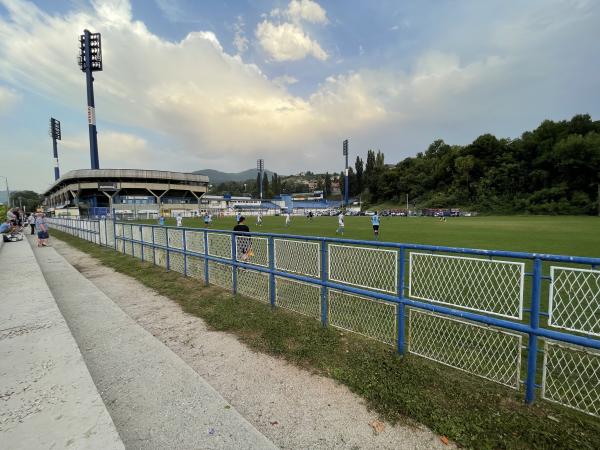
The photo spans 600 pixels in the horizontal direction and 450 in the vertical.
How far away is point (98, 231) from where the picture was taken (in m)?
16.4

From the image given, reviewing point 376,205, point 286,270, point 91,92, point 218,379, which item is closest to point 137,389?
point 218,379

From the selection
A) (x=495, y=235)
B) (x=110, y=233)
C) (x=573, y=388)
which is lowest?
(x=495, y=235)

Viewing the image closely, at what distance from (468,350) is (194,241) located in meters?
6.55

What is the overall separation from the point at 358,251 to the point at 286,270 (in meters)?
1.58

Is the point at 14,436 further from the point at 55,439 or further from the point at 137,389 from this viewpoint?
the point at 137,389

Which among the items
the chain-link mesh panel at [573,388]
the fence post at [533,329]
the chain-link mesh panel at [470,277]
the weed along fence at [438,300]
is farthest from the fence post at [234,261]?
the chain-link mesh panel at [573,388]

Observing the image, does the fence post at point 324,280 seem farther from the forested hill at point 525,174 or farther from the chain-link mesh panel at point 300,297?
A: the forested hill at point 525,174

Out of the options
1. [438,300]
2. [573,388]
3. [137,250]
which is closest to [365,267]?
[438,300]

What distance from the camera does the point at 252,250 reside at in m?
6.22

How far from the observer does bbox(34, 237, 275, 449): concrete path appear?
2.40 meters

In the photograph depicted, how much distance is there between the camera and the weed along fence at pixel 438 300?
283 centimetres

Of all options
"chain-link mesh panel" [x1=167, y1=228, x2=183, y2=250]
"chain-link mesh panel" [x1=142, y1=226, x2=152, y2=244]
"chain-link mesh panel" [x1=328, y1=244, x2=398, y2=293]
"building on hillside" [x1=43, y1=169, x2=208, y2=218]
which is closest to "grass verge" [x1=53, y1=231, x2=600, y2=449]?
"chain-link mesh panel" [x1=328, y1=244, x2=398, y2=293]

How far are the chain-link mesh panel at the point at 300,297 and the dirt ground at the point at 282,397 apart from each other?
4.50 feet

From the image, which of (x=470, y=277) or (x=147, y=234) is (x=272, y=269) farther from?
(x=147, y=234)
